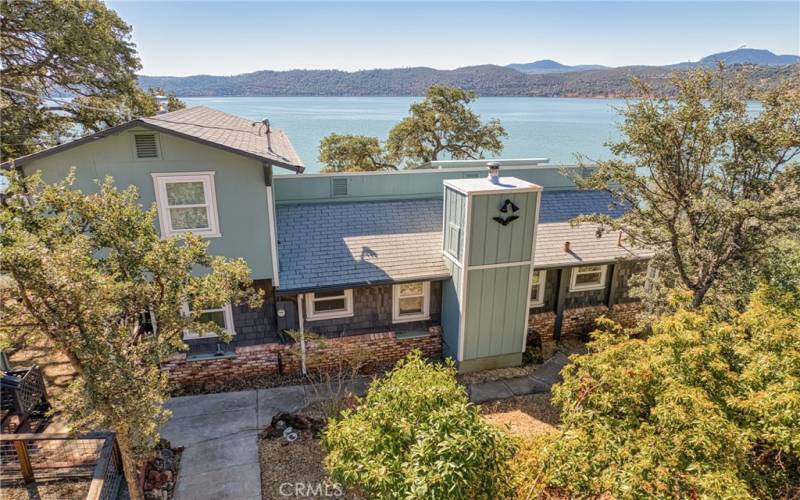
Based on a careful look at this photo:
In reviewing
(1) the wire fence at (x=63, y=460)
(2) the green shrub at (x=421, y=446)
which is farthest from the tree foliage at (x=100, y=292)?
(2) the green shrub at (x=421, y=446)

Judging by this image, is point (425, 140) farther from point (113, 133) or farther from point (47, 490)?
point (47, 490)

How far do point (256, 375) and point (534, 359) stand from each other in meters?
7.40

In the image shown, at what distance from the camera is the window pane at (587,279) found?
12.9 m

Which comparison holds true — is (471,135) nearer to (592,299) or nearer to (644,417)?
(592,299)

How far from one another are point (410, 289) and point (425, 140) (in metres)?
18.0

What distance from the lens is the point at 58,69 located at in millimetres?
16250

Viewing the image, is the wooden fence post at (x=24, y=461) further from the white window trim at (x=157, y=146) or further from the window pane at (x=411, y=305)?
the window pane at (x=411, y=305)

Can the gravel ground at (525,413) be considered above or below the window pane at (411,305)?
below

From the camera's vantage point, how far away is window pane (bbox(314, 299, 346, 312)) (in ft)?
36.4

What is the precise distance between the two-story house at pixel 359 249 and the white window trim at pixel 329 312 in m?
0.04

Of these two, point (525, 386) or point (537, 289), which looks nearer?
point (525, 386)

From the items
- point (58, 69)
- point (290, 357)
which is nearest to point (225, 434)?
point (290, 357)

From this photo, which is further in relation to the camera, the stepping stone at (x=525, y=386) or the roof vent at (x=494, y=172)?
the stepping stone at (x=525, y=386)

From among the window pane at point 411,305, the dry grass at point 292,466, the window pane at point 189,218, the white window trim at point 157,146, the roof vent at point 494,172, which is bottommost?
the dry grass at point 292,466
